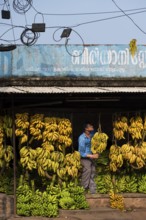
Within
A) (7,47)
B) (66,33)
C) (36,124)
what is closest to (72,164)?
(36,124)

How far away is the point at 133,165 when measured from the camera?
11.0 metres

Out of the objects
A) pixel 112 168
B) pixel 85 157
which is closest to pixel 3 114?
pixel 85 157

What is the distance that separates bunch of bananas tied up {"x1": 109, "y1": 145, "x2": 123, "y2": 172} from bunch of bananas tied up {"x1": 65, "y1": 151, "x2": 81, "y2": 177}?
831 mm

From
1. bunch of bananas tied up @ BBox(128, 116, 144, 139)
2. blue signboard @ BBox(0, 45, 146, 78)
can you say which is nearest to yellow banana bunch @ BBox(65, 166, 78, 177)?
bunch of bananas tied up @ BBox(128, 116, 144, 139)

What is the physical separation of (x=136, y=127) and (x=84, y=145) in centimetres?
126

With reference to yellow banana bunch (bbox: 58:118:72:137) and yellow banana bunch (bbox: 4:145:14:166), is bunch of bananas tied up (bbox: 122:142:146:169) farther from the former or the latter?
yellow banana bunch (bbox: 4:145:14:166)

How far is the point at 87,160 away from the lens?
10648 millimetres

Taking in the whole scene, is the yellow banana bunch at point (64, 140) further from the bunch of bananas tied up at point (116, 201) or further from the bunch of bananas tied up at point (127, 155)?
the bunch of bananas tied up at point (116, 201)

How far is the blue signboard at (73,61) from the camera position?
1202cm

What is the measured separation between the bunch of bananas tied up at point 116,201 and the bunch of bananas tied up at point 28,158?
192 centimetres

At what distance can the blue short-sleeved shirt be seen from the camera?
10.5m

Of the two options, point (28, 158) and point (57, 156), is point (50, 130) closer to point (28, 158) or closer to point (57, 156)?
point (57, 156)

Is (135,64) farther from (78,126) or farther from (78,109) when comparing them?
(78,126)

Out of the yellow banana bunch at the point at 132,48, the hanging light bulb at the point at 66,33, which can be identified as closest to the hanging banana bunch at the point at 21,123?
the hanging light bulb at the point at 66,33
